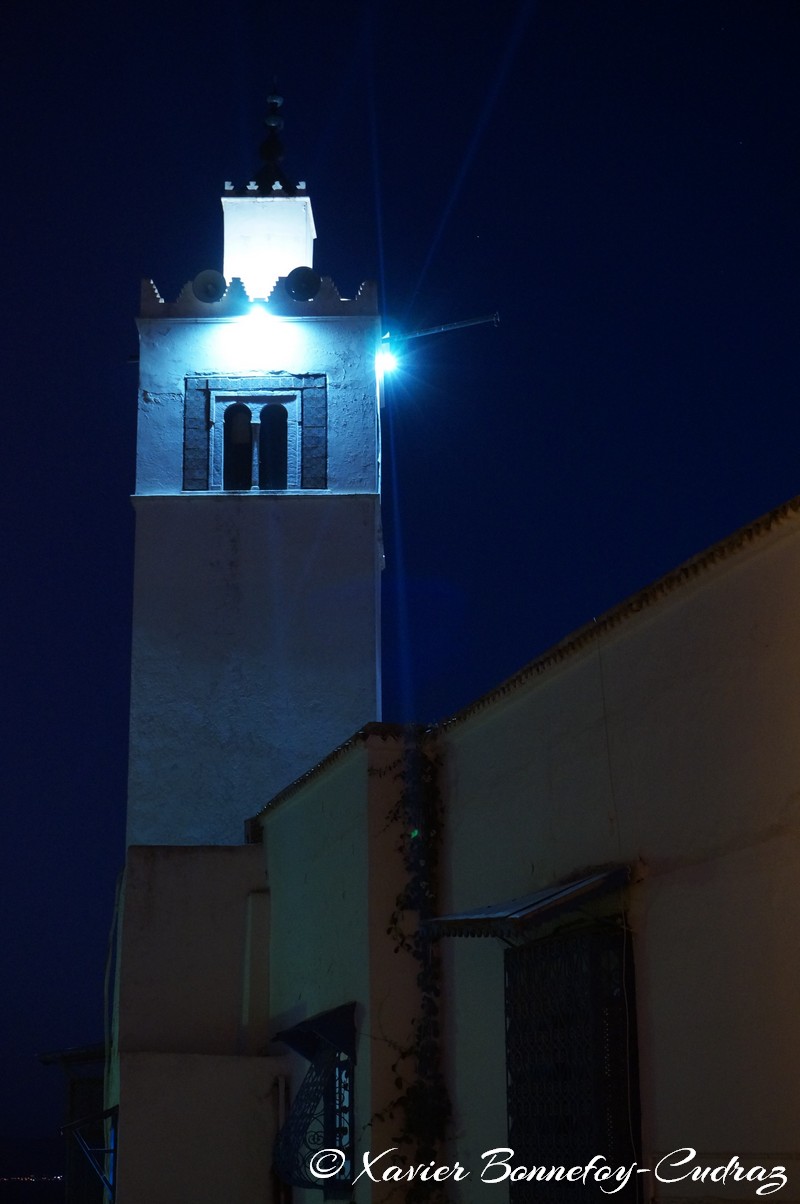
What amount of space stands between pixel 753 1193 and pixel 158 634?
39.5 ft

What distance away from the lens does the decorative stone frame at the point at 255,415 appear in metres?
18.4

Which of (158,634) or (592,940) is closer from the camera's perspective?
(592,940)

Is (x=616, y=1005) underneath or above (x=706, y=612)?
underneath

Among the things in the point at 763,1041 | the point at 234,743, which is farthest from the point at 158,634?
the point at 763,1041

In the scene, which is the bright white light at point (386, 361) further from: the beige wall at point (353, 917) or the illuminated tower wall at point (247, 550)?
the beige wall at point (353, 917)

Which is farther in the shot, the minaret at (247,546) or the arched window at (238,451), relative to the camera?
the arched window at (238,451)

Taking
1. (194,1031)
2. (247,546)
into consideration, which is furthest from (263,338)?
(194,1031)

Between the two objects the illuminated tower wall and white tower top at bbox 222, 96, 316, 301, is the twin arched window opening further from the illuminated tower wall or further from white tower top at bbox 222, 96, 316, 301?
white tower top at bbox 222, 96, 316, 301

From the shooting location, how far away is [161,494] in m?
18.2

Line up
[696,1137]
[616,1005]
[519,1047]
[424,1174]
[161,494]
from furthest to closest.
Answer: [161,494] → [424,1174] → [519,1047] → [616,1005] → [696,1137]

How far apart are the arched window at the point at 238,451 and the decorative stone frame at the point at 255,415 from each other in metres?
0.10

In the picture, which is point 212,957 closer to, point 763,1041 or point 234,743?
point 234,743

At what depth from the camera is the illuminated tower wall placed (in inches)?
671

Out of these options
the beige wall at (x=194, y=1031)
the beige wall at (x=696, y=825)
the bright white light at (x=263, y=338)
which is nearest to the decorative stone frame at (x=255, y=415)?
the bright white light at (x=263, y=338)
